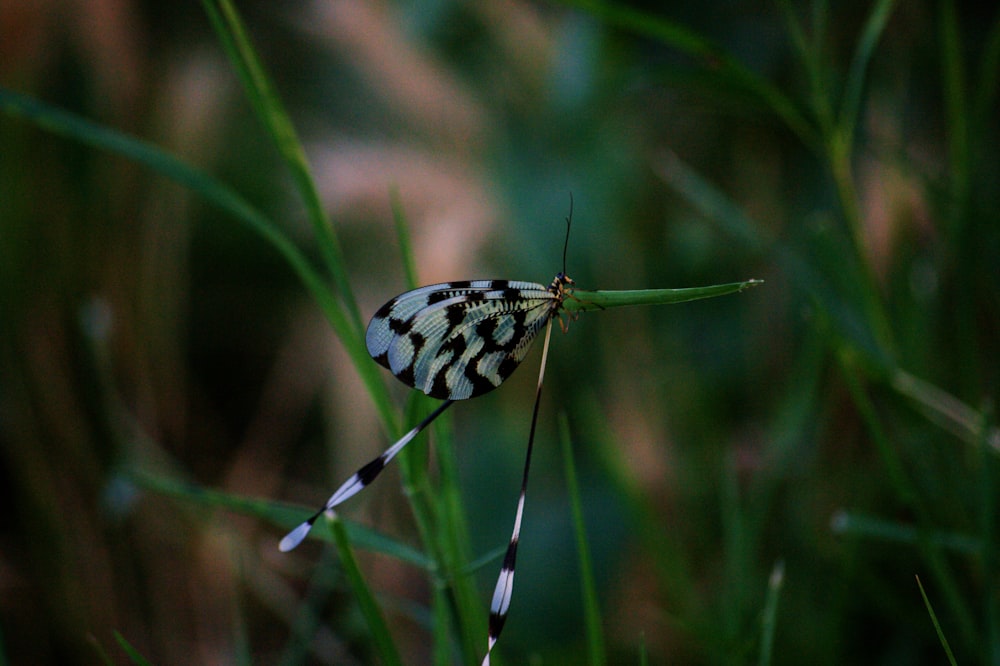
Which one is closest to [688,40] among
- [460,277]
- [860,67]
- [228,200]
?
[860,67]

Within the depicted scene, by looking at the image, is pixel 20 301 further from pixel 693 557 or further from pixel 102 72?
pixel 693 557

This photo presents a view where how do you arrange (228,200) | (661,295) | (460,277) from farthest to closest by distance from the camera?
1. (460,277)
2. (228,200)
3. (661,295)

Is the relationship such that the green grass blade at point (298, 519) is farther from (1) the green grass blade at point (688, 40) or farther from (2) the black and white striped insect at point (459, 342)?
(1) the green grass blade at point (688, 40)

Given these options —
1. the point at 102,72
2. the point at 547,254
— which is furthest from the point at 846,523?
the point at 102,72

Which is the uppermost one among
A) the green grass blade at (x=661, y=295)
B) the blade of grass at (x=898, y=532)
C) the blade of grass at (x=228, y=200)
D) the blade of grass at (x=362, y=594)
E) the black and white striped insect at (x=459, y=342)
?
the blade of grass at (x=228, y=200)

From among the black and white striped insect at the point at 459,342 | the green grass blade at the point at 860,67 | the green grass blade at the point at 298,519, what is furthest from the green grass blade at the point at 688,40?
the green grass blade at the point at 298,519

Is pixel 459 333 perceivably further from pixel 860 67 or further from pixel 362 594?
pixel 860 67
